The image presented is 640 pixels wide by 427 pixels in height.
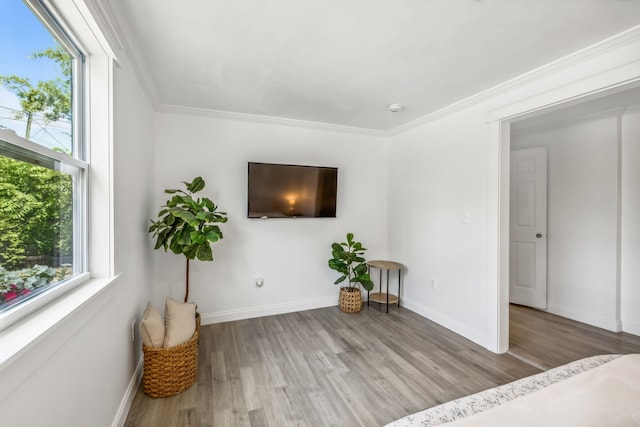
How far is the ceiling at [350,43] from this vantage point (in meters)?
1.49

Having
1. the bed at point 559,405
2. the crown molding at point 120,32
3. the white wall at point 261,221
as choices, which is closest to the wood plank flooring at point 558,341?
the bed at point 559,405

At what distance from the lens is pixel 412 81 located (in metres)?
2.33

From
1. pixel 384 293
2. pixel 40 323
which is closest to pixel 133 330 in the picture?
pixel 40 323

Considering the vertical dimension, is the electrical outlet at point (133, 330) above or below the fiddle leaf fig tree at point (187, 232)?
below

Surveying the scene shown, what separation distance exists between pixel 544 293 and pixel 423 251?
165 centimetres

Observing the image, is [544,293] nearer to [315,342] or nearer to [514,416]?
[315,342]

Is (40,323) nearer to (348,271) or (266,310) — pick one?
(266,310)

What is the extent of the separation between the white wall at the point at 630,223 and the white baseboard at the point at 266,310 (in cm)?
310

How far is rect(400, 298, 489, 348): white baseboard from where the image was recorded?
2.66 m

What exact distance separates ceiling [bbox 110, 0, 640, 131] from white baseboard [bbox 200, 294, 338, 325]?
2280 mm

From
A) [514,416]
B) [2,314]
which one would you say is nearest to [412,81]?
[514,416]

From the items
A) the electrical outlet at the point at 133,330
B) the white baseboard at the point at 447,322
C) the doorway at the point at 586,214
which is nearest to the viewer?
the electrical outlet at the point at 133,330

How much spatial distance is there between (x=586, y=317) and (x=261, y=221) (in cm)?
384

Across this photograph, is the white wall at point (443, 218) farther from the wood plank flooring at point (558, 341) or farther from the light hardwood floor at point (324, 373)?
the wood plank flooring at point (558, 341)
